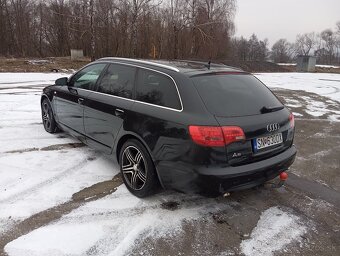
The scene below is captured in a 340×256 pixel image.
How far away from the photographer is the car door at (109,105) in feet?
12.8

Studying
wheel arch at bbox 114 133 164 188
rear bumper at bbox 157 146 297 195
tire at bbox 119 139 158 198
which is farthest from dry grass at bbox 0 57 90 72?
rear bumper at bbox 157 146 297 195

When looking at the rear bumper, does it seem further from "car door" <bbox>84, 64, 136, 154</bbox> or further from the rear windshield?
"car door" <bbox>84, 64, 136, 154</bbox>

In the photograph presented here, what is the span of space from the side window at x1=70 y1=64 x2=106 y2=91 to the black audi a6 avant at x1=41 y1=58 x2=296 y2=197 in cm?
23

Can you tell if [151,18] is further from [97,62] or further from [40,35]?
[97,62]

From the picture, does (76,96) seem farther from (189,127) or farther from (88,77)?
(189,127)

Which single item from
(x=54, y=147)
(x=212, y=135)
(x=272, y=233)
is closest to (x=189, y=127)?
(x=212, y=135)

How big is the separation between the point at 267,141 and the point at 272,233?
3.06 feet

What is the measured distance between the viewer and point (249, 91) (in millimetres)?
3701

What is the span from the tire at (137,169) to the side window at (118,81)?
65 cm

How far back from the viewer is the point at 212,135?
3008mm

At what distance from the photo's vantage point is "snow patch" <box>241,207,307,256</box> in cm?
296

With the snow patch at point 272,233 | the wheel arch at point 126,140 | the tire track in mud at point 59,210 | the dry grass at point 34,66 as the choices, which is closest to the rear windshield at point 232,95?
the wheel arch at point 126,140

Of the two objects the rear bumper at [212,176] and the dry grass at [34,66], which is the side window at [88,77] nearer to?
the rear bumper at [212,176]

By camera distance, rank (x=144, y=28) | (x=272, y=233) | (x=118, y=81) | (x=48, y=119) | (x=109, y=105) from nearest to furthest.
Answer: (x=272, y=233)
(x=109, y=105)
(x=118, y=81)
(x=48, y=119)
(x=144, y=28)
